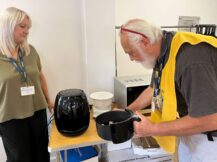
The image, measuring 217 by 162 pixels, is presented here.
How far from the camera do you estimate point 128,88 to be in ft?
5.72

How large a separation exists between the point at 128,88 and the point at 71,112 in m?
0.51

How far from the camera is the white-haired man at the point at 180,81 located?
0.85 m

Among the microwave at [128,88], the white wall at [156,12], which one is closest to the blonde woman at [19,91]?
the microwave at [128,88]

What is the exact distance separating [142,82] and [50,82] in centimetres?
80

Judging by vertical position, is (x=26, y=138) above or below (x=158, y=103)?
below

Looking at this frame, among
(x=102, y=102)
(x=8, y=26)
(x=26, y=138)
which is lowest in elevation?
(x=26, y=138)

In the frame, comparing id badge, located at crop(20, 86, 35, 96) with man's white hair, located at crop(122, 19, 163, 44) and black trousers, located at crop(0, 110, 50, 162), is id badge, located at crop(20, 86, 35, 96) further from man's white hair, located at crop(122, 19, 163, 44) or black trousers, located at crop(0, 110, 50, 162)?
man's white hair, located at crop(122, 19, 163, 44)

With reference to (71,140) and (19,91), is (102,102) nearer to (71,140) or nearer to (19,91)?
(71,140)

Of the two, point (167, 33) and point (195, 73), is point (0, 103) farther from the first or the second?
point (195, 73)

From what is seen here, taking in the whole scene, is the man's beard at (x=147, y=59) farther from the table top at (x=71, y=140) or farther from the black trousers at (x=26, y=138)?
the black trousers at (x=26, y=138)

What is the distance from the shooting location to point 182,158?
4.30 feet

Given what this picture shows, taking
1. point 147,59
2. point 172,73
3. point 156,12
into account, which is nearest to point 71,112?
point 147,59

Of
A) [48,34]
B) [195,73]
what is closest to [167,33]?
[195,73]

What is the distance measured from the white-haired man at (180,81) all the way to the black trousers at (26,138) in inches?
38.0
